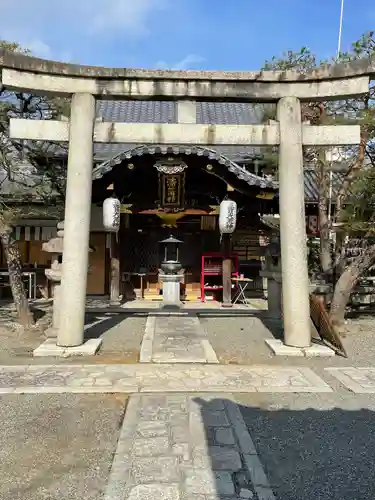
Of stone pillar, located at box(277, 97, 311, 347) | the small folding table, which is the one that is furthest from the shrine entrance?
stone pillar, located at box(277, 97, 311, 347)

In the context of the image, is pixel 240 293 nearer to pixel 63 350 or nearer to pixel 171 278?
pixel 171 278

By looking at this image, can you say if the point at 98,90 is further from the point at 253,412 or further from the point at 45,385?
the point at 253,412

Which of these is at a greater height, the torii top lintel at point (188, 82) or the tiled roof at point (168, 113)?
the tiled roof at point (168, 113)

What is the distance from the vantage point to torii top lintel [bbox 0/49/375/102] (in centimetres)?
662

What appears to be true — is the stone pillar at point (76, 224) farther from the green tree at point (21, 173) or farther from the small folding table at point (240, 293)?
the small folding table at point (240, 293)

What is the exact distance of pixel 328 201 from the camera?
1191 cm

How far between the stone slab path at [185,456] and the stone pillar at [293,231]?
2765 millimetres

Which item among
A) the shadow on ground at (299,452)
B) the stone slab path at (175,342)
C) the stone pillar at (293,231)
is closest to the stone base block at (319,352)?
the stone pillar at (293,231)

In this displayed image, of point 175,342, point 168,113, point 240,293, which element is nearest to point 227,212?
point 175,342

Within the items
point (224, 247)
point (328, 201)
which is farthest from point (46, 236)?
point (328, 201)

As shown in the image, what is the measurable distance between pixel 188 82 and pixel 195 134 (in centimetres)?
91

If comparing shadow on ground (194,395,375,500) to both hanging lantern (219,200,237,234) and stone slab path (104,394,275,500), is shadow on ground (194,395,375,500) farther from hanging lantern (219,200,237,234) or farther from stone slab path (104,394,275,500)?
hanging lantern (219,200,237,234)

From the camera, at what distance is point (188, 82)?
686cm

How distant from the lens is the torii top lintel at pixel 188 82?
662cm
